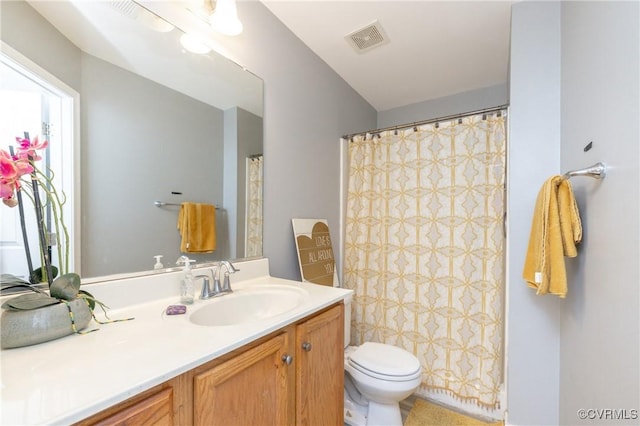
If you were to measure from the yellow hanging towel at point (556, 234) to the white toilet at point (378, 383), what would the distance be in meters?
0.77

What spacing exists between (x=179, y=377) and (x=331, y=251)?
153 cm

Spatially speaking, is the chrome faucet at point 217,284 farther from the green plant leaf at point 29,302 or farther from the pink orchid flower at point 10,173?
the pink orchid flower at point 10,173

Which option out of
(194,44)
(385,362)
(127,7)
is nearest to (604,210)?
(385,362)

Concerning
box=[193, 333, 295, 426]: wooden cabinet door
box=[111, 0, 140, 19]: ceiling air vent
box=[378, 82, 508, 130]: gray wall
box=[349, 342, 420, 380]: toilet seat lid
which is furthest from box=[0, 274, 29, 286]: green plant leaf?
box=[378, 82, 508, 130]: gray wall

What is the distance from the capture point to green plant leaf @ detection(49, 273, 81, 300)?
2.35ft

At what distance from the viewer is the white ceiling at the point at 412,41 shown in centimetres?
154

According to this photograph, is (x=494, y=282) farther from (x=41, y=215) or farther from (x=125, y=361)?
(x=41, y=215)

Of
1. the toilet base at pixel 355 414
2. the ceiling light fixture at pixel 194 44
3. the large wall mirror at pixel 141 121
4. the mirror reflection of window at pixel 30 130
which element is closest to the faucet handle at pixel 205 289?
the large wall mirror at pixel 141 121

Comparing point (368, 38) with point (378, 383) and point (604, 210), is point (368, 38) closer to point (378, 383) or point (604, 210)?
point (604, 210)

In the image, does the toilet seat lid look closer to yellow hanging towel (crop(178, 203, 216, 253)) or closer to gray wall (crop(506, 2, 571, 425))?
gray wall (crop(506, 2, 571, 425))

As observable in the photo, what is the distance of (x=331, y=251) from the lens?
2.08 m

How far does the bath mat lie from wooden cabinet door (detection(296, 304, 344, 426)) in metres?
0.74

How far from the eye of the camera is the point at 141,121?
104cm

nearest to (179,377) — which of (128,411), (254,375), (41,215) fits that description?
(128,411)
